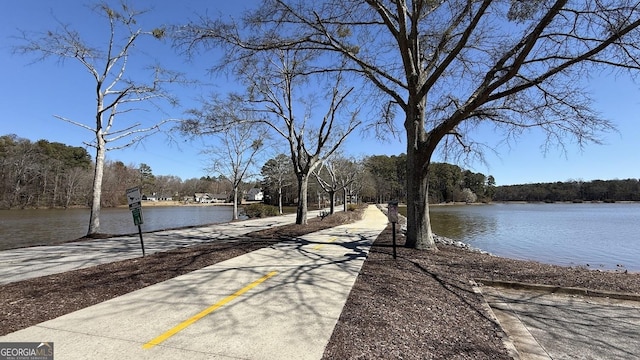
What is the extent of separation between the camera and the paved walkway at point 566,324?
3713 mm

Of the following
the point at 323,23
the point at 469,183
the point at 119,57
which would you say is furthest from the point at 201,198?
the point at 323,23

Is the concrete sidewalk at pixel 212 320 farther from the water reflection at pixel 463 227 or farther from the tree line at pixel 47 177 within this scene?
the tree line at pixel 47 177

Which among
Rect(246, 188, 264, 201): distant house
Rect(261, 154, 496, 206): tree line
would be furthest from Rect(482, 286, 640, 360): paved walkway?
Rect(246, 188, 264, 201): distant house

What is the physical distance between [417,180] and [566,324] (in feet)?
16.1

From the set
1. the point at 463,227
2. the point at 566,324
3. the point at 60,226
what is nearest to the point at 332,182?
the point at 463,227

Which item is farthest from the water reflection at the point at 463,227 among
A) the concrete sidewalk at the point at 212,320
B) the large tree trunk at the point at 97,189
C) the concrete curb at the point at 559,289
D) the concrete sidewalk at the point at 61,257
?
the large tree trunk at the point at 97,189

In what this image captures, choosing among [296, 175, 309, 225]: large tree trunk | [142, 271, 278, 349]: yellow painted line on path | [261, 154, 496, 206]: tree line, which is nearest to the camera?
[142, 271, 278, 349]: yellow painted line on path

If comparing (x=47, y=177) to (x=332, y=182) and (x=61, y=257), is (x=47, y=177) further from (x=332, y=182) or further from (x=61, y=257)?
(x=61, y=257)

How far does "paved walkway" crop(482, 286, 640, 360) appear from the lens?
12.2 feet

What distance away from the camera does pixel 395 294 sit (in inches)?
201

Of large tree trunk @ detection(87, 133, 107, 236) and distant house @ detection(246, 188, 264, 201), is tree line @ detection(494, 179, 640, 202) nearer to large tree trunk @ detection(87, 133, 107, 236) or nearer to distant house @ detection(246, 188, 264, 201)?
distant house @ detection(246, 188, 264, 201)

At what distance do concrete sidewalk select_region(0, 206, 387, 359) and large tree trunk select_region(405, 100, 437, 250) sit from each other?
11.0 ft

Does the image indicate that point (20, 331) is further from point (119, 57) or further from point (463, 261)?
point (119, 57)

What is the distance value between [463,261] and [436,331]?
464cm
